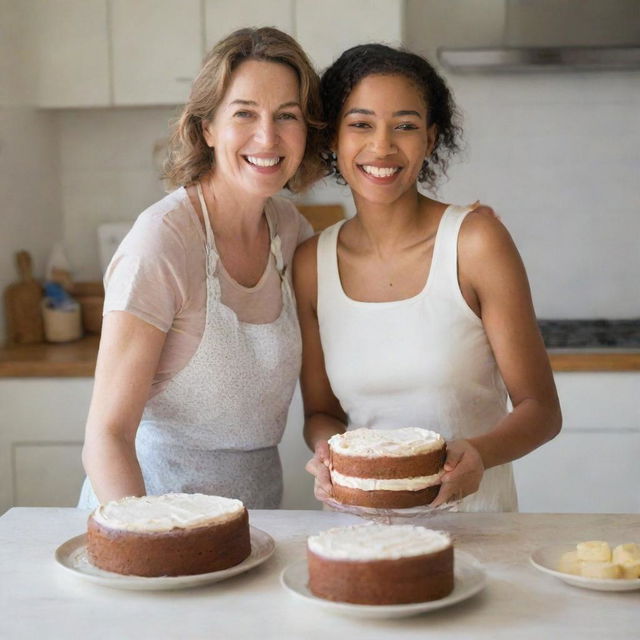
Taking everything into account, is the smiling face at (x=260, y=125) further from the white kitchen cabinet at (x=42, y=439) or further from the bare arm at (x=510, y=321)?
the white kitchen cabinet at (x=42, y=439)

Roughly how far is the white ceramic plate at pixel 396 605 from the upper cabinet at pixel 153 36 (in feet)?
7.20

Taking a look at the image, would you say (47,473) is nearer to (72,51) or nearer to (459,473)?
(72,51)

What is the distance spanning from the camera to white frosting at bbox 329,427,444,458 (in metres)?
1.34

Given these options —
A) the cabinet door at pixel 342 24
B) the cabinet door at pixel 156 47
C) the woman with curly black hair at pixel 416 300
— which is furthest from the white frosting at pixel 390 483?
the cabinet door at pixel 156 47

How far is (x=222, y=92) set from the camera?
1718 mm

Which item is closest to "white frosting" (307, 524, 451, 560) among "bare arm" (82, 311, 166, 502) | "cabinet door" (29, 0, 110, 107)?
"bare arm" (82, 311, 166, 502)

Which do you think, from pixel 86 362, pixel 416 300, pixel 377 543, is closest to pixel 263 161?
pixel 416 300

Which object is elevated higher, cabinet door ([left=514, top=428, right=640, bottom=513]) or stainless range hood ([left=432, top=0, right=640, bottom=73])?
stainless range hood ([left=432, top=0, right=640, bottom=73])

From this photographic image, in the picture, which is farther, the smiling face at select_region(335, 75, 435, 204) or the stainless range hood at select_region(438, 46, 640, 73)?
the stainless range hood at select_region(438, 46, 640, 73)

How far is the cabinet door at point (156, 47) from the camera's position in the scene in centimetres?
317

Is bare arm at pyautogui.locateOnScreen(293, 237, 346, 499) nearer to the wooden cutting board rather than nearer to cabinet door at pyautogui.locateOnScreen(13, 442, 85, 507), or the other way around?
cabinet door at pyautogui.locateOnScreen(13, 442, 85, 507)

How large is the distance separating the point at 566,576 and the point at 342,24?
231 centimetres

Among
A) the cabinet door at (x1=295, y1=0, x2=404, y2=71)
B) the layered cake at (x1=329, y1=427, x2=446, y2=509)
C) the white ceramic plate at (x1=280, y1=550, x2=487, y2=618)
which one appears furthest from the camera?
the cabinet door at (x1=295, y1=0, x2=404, y2=71)

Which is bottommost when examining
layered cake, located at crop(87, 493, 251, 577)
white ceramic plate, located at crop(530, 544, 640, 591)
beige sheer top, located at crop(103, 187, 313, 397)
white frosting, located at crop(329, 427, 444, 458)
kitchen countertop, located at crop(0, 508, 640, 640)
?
kitchen countertop, located at crop(0, 508, 640, 640)
